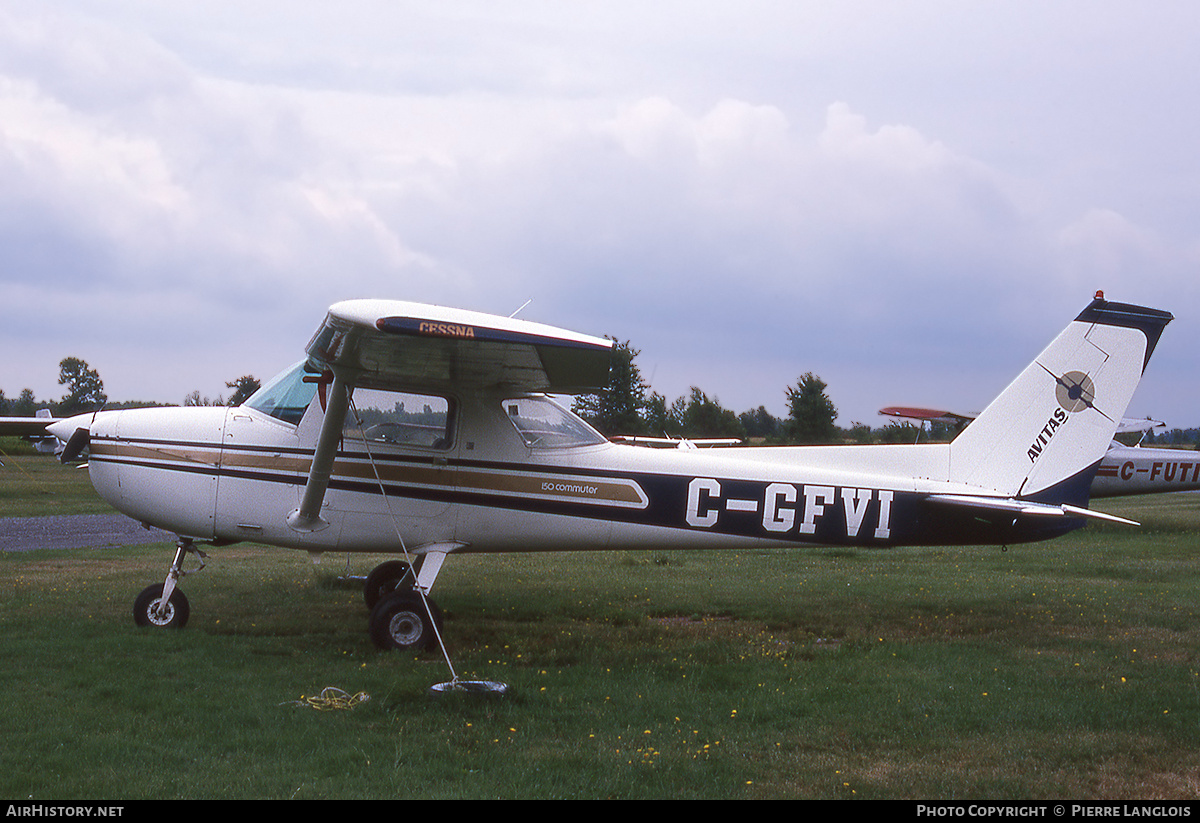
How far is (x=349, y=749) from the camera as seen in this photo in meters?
4.70

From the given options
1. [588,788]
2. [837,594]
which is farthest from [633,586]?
[588,788]

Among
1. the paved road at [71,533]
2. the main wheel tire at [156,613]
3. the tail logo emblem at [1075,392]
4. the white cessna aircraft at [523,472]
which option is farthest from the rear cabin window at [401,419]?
the paved road at [71,533]

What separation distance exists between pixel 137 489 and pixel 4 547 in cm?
858

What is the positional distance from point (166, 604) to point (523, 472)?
3407 millimetres

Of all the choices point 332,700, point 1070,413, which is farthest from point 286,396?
point 1070,413

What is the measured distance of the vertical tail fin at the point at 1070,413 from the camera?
8.34 meters

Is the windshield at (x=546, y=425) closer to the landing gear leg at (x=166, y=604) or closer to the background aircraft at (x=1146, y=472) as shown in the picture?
the landing gear leg at (x=166, y=604)

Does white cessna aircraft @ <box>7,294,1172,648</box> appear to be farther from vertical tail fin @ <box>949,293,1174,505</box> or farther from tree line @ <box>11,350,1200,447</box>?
tree line @ <box>11,350,1200,447</box>

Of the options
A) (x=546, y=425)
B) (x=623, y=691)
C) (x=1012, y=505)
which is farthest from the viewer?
(x=1012, y=505)

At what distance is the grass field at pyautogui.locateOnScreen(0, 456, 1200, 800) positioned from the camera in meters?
4.39

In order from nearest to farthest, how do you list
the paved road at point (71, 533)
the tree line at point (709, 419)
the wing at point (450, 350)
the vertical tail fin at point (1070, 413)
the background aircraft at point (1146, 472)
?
the wing at point (450, 350)
the vertical tail fin at point (1070, 413)
the paved road at point (71, 533)
the background aircraft at point (1146, 472)
the tree line at point (709, 419)

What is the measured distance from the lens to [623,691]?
235 inches

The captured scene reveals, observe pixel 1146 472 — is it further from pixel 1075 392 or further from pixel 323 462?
pixel 323 462

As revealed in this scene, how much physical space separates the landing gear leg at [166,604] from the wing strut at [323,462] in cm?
110
